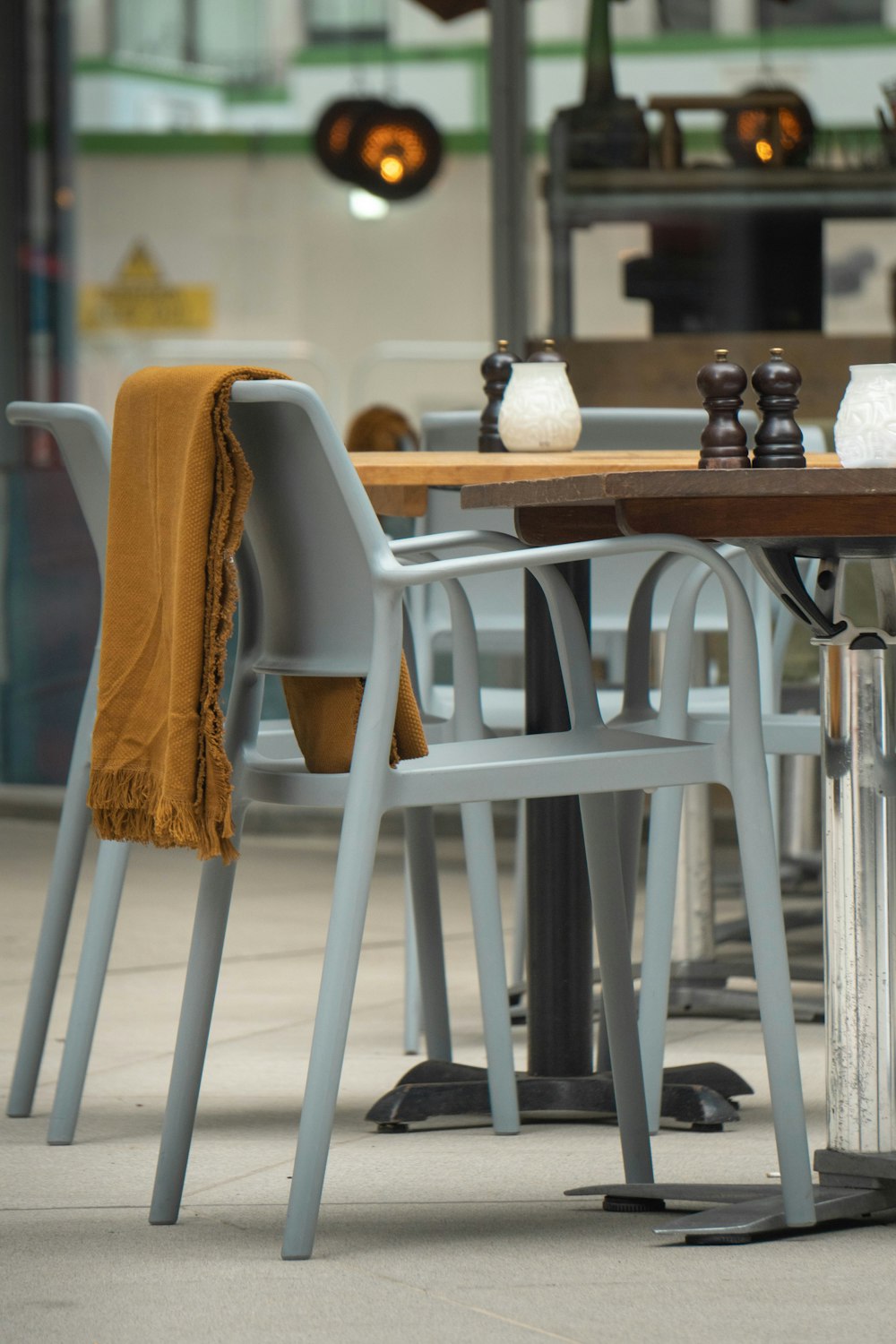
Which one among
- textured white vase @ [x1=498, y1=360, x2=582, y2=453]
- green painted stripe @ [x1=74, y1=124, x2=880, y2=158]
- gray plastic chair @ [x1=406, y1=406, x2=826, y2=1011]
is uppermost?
green painted stripe @ [x1=74, y1=124, x2=880, y2=158]

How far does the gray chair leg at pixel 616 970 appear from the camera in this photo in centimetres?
266

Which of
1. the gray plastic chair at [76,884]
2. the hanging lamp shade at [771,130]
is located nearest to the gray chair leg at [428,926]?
the gray plastic chair at [76,884]

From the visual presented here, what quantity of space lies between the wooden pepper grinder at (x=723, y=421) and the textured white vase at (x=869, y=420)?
10 cm

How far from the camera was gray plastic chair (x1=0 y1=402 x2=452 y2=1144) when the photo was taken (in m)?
3.04

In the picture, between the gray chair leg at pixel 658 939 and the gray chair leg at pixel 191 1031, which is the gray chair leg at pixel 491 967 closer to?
the gray chair leg at pixel 658 939

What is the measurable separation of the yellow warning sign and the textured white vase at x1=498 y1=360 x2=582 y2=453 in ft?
12.9

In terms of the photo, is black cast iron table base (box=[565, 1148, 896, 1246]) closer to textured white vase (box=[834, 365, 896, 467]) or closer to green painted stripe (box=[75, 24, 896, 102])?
textured white vase (box=[834, 365, 896, 467])

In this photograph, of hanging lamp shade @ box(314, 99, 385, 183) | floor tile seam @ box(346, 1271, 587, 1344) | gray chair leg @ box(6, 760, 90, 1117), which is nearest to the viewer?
floor tile seam @ box(346, 1271, 587, 1344)

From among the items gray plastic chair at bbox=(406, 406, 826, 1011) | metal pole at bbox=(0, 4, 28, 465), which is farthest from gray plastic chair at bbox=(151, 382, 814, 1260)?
metal pole at bbox=(0, 4, 28, 465)

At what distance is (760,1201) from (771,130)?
14.7ft

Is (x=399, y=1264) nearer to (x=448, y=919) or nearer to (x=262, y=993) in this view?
(x=262, y=993)

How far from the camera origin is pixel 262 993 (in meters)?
4.24

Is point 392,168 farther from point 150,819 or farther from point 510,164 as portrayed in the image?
point 150,819

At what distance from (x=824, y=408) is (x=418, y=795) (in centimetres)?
425
